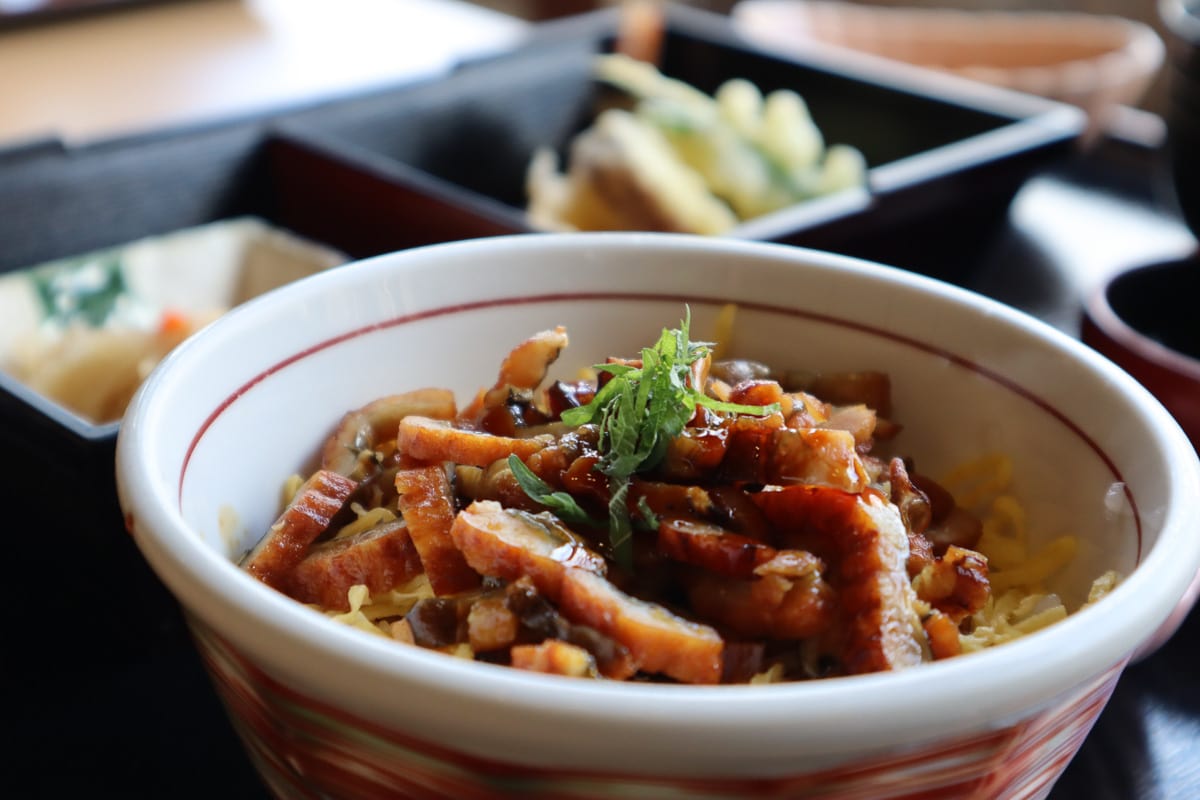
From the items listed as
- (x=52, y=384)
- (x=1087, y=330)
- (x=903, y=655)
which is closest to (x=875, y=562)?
(x=903, y=655)

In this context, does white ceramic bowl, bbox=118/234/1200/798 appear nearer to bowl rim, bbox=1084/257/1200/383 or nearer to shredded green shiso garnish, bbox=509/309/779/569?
shredded green shiso garnish, bbox=509/309/779/569

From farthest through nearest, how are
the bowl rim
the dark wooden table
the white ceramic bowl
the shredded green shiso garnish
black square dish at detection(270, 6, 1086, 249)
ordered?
black square dish at detection(270, 6, 1086, 249) < the bowl rim < the dark wooden table < the shredded green shiso garnish < the white ceramic bowl

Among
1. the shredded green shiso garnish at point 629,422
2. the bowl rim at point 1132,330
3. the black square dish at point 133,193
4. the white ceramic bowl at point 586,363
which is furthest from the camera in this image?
the black square dish at point 133,193

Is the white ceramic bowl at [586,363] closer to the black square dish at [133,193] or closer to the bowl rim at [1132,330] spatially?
the bowl rim at [1132,330]

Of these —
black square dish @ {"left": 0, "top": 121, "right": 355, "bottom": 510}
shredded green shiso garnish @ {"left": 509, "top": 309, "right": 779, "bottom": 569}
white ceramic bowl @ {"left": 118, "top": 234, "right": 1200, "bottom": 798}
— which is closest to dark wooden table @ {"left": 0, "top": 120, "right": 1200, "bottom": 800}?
white ceramic bowl @ {"left": 118, "top": 234, "right": 1200, "bottom": 798}

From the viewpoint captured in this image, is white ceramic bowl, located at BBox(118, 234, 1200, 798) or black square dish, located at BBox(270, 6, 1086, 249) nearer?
white ceramic bowl, located at BBox(118, 234, 1200, 798)

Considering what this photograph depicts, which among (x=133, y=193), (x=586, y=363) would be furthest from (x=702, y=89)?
(x=586, y=363)

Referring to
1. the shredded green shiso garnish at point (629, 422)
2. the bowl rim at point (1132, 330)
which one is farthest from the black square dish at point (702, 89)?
the shredded green shiso garnish at point (629, 422)

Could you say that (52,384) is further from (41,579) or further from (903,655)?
(903,655)

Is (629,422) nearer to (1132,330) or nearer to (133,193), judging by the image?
(1132,330)
